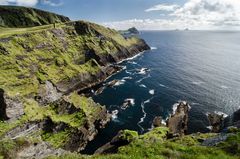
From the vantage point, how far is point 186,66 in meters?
181

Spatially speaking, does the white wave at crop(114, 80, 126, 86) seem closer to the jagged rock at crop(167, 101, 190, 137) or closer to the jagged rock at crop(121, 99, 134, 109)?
the jagged rock at crop(121, 99, 134, 109)

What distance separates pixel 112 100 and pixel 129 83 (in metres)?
27.5

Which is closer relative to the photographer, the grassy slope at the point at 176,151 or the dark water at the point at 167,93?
the grassy slope at the point at 176,151

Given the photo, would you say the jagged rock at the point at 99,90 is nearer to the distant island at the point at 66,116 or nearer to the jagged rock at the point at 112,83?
the distant island at the point at 66,116

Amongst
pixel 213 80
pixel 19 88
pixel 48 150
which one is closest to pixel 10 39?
pixel 19 88

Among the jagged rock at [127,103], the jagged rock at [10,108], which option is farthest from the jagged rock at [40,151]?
the jagged rock at [127,103]

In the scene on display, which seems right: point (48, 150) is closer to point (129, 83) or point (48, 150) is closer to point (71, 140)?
point (71, 140)

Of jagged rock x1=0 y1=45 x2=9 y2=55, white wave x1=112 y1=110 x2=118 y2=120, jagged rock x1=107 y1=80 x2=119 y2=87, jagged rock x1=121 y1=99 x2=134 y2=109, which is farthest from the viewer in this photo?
jagged rock x1=107 y1=80 x2=119 y2=87

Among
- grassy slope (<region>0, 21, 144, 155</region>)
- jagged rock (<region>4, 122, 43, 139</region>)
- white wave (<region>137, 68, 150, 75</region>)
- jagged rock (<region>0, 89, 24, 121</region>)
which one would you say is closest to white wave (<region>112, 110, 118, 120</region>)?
grassy slope (<region>0, 21, 144, 155</region>)

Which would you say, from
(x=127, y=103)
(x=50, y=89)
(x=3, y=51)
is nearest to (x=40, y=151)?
(x=50, y=89)

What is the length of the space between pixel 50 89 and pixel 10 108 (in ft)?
102

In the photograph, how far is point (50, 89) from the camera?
348 ft

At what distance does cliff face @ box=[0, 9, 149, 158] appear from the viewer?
7362cm

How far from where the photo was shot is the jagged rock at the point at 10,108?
242 feet
